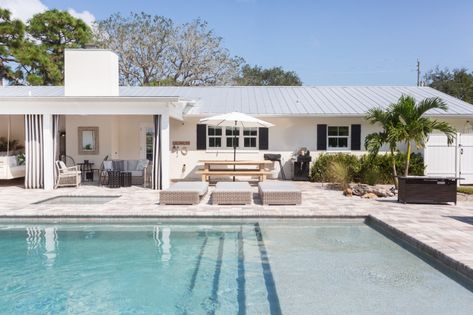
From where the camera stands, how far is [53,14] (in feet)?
92.3

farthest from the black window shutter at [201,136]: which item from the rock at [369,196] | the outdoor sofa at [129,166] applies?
the rock at [369,196]

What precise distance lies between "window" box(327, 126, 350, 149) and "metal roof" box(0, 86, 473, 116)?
0.82 meters

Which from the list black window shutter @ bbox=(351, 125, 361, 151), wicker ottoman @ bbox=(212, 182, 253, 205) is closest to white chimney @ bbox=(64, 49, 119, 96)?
wicker ottoman @ bbox=(212, 182, 253, 205)

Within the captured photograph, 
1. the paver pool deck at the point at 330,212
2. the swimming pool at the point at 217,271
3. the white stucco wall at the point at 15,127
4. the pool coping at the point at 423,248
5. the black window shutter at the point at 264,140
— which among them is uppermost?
the white stucco wall at the point at 15,127

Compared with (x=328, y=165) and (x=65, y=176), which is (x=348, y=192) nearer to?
(x=328, y=165)

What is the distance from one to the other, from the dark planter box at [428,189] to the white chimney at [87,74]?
10.8 metres

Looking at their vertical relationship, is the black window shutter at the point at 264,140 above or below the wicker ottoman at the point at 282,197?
above

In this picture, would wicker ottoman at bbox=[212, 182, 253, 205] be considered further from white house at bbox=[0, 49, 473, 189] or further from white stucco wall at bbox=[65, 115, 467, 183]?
white stucco wall at bbox=[65, 115, 467, 183]

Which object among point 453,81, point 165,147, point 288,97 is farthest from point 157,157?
point 453,81

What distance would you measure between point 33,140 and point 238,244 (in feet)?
30.0

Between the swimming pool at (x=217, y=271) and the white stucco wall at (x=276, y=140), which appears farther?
the white stucco wall at (x=276, y=140)

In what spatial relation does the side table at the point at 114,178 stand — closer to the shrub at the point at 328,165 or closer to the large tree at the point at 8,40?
the shrub at the point at 328,165

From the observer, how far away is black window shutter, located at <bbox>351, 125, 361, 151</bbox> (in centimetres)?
1686

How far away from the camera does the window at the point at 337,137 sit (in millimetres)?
17219
